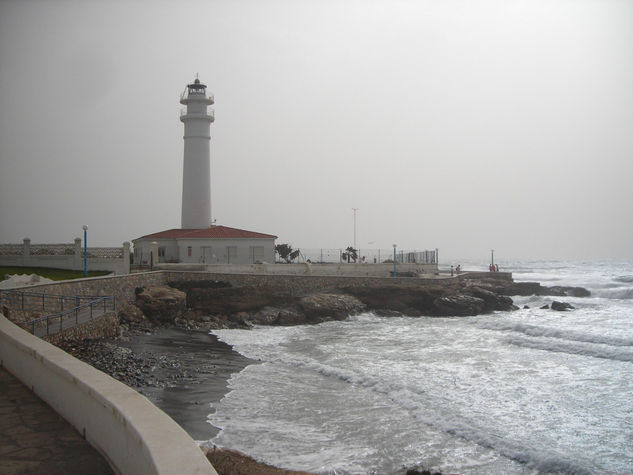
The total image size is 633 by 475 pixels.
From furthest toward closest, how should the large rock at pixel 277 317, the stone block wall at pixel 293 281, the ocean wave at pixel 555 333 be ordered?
the stone block wall at pixel 293 281, the large rock at pixel 277 317, the ocean wave at pixel 555 333

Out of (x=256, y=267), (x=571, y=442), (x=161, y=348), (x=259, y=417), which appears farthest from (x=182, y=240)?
(x=571, y=442)

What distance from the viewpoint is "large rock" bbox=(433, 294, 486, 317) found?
2806 cm

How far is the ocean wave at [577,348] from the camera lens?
17.0 m

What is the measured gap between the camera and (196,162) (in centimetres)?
3784

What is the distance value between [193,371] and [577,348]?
41.2 ft

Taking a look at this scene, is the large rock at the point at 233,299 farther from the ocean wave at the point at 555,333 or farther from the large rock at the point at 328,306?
the ocean wave at the point at 555,333

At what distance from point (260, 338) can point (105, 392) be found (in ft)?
53.1

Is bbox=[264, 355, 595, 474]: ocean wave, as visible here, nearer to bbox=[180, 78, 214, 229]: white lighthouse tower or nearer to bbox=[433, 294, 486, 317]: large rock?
bbox=[433, 294, 486, 317]: large rock

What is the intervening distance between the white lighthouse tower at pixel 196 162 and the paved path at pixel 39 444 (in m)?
33.0

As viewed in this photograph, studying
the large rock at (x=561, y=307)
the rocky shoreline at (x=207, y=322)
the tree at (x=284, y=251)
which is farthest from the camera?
the tree at (x=284, y=251)

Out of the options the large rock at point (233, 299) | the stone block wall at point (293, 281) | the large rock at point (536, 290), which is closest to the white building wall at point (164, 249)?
the stone block wall at point (293, 281)

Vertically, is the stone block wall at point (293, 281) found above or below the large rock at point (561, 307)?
above

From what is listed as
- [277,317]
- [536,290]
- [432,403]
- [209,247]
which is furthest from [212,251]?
[432,403]

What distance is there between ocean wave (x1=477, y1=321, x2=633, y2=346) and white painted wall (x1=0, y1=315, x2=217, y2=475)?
61.7ft
